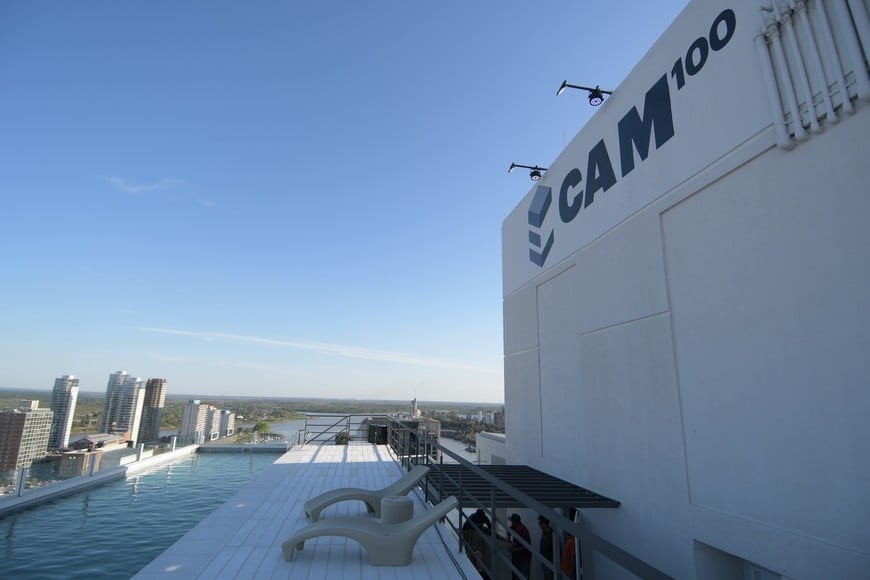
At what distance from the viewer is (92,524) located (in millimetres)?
7074

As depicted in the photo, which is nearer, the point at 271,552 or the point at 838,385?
the point at 838,385

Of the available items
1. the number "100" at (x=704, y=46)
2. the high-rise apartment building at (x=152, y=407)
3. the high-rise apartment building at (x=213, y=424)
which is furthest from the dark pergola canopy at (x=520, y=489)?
the high-rise apartment building at (x=152, y=407)

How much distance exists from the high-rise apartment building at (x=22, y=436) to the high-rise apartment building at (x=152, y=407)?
18.4 metres

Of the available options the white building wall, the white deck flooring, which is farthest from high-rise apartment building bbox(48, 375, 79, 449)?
the white building wall

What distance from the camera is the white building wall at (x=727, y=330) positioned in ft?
9.32

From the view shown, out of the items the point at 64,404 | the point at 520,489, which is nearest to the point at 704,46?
the point at 520,489

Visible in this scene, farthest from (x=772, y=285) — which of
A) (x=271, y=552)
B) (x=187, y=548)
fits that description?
(x=187, y=548)

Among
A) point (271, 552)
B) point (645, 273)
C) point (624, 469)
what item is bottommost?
point (271, 552)

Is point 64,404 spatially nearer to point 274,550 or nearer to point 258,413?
point 274,550

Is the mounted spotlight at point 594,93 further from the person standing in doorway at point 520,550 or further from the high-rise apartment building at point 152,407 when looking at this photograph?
the high-rise apartment building at point 152,407

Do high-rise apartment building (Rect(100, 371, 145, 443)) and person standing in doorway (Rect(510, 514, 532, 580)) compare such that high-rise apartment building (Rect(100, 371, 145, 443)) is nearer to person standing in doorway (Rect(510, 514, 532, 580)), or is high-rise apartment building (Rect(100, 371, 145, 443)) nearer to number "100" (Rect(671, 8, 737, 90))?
person standing in doorway (Rect(510, 514, 532, 580))

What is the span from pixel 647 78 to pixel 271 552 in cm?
659

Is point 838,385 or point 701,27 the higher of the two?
point 701,27

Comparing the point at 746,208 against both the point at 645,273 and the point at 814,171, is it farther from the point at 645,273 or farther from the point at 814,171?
the point at 645,273
